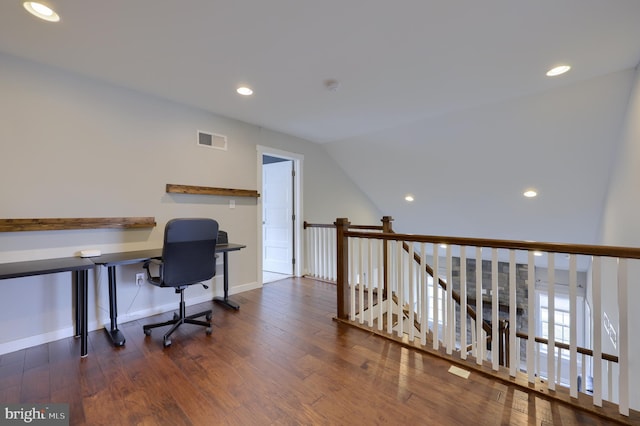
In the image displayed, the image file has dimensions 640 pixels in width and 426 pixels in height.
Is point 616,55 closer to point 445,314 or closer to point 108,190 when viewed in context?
point 445,314

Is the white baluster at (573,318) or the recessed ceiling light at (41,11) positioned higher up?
the recessed ceiling light at (41,11)

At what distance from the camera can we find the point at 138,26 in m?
1.85

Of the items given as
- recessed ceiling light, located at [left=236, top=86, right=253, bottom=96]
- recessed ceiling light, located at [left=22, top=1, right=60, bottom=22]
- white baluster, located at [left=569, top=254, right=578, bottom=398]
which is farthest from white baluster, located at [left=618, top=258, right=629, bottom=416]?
recessed ceiling light, located at [left=22, top=1, right=60, bottom=22]

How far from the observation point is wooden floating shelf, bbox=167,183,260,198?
10.1 ft

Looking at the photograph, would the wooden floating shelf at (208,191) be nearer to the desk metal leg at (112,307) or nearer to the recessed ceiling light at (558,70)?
the desk metal leg at (112,307)

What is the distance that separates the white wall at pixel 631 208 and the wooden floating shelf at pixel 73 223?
4.61 m

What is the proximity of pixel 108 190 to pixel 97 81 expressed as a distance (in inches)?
40.9

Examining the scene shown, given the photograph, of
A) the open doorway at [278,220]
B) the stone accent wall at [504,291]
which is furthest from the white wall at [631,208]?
the open doorway at [278,220]

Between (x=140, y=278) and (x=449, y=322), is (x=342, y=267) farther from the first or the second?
(x=140, y=278)

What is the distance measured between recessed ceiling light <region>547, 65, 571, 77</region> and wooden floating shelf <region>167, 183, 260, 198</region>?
3.45 meters

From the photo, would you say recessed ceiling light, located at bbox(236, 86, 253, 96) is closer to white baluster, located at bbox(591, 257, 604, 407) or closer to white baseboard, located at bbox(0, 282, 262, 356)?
white baseboard, located at bbox(0, 282, 262, 356)

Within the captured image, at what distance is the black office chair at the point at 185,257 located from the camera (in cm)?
231

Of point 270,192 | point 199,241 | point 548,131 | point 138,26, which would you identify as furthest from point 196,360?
point 548,131

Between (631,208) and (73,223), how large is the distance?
511 centimetres
